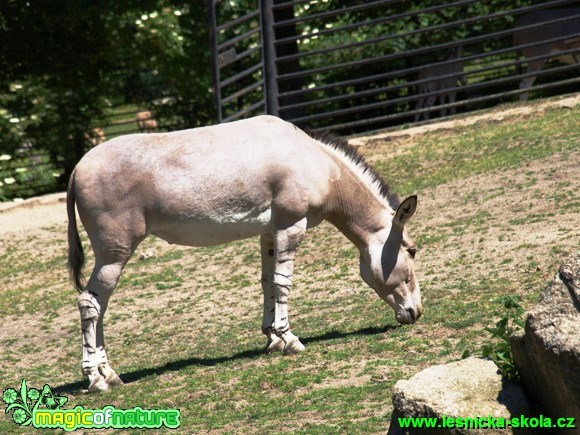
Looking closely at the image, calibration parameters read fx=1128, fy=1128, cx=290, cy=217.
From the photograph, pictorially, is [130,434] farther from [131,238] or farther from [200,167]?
[200,167]

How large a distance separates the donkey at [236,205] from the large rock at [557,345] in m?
2.99

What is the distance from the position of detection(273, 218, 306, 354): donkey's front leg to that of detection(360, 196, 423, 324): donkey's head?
613 millimetres

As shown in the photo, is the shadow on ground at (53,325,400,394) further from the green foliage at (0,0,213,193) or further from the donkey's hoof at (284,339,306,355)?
the green foliage at (0,0,213,193)

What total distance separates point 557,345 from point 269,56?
37.3 ft

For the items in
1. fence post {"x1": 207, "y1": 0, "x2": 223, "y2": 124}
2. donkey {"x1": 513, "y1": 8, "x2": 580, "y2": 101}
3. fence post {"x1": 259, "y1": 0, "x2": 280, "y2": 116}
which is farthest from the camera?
donkey {"x1": 513, "y1": 8, "x2": 580, "y2": 101}

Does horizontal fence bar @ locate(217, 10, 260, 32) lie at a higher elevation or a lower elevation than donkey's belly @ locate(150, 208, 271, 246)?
lower

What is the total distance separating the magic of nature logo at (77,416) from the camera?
6.92 metres

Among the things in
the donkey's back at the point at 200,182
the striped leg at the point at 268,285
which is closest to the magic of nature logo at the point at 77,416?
the donkey's back at the point at 200,182

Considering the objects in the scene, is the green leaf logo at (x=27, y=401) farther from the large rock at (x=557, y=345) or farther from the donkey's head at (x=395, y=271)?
the large rock at (x=557, y=345)

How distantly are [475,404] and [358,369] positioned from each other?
90.3 inches

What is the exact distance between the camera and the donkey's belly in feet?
25.9

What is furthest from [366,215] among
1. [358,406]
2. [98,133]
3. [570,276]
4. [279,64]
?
[98,133]

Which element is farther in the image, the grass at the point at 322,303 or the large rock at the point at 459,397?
the grass at the point at 322,303

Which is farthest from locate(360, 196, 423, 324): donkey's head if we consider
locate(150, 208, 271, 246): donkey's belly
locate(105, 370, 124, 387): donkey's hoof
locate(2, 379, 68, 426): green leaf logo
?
locate(2, 379, 68, 426): green leaf logo
